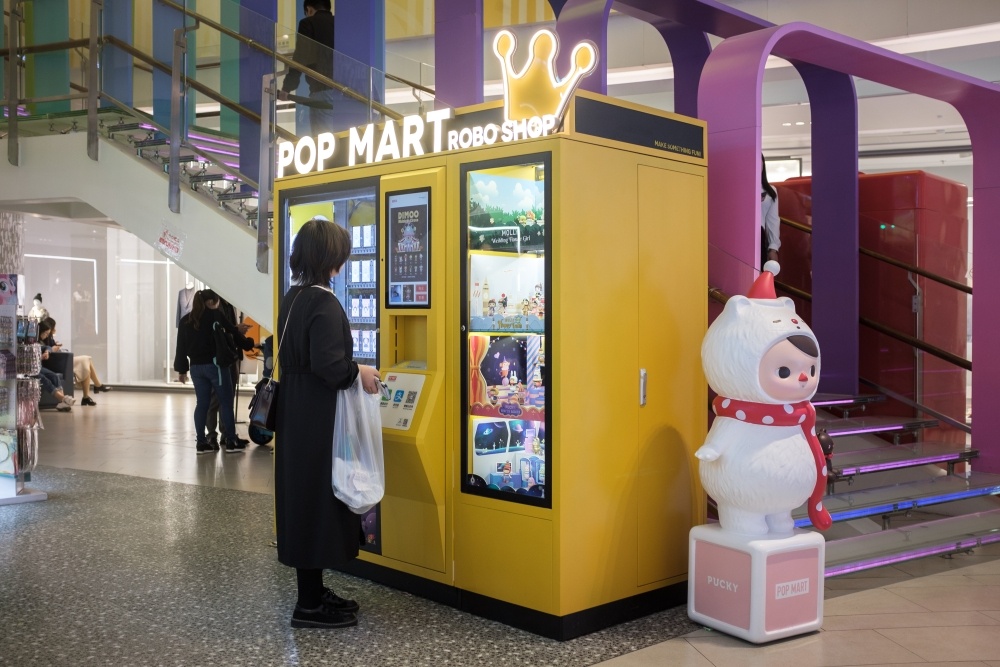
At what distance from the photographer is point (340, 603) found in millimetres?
3828

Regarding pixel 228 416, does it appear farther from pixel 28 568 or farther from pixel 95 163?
pixel 28 568

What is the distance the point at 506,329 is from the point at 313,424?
855 millimetres

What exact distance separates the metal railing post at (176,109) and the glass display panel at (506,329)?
3587 millimetres

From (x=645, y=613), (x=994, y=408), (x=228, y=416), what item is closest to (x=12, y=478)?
(x=228, y=416)

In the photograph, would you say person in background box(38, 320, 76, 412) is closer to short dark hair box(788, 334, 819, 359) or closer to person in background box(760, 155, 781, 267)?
person in background box(760, 155, 781, 267)

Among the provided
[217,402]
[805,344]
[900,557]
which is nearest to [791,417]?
[805,344]

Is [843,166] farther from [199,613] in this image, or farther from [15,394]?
[15,394]

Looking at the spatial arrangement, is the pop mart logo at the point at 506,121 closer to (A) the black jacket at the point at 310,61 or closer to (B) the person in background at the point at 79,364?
(A) the black jacket at the point at 310,61

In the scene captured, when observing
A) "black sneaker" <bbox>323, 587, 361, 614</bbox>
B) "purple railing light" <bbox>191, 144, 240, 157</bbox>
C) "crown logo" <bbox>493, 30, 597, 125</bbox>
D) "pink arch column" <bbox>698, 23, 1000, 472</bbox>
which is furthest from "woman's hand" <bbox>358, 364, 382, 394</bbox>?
"purple railing light" <bbox>191, 144, 240, 157</bbox>

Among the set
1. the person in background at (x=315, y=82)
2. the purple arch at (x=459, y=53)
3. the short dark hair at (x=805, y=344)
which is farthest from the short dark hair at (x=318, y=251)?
the person in background at (x=315, y=82)

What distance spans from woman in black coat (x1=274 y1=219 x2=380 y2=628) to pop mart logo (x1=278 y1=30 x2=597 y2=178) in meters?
0.66

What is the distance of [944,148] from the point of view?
473 inches

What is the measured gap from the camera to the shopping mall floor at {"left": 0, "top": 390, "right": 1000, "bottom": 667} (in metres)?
3.44

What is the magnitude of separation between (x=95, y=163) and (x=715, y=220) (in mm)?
4928
